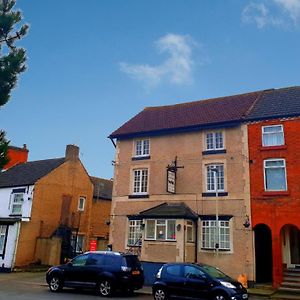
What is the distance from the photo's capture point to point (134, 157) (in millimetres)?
27047

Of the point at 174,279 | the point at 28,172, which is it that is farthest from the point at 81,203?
the point at 174,279

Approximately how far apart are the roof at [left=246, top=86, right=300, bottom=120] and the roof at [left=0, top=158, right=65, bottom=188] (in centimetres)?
1865

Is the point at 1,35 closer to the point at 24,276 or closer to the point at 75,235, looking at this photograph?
the point at 24,276

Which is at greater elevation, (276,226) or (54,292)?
(276,226)

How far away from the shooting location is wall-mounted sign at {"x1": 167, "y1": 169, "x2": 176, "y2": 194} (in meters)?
24.4

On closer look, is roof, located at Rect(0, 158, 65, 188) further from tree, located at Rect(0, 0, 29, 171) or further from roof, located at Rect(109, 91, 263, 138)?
tree, located at Rect(0, 0, 29, 171)

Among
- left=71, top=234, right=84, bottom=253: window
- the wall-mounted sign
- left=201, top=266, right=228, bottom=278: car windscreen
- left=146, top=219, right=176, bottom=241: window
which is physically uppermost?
the wall-mounted sign

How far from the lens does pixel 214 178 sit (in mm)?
23750

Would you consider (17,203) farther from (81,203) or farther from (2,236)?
(81,203)

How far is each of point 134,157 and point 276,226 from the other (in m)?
10.8

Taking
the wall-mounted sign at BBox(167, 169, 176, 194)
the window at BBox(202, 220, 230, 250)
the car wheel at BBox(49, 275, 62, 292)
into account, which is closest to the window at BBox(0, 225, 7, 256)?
the car wheel at BBox(49, 275, 62, 292)

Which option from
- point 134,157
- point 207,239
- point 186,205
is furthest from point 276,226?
point 134,157

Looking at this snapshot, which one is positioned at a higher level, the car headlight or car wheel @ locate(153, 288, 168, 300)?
the car headlight

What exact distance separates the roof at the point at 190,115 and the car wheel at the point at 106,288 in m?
12.2
